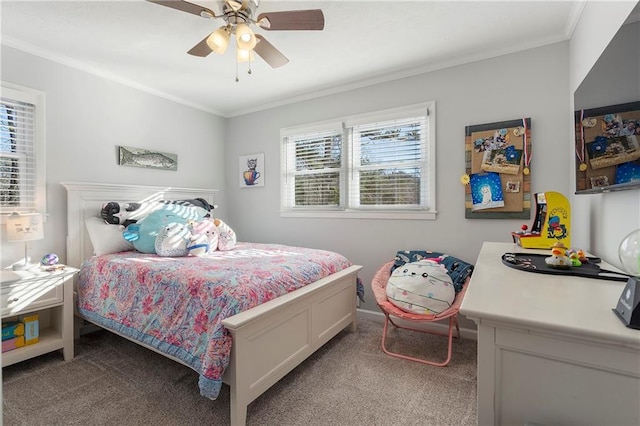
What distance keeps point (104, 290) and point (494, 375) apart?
262cm

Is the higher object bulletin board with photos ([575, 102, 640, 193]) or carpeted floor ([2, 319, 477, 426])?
bulletin board with photos ([575, 102, 640, 193])

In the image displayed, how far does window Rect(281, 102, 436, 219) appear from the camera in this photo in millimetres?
2988

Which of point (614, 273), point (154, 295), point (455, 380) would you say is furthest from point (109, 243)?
point (614, 273)

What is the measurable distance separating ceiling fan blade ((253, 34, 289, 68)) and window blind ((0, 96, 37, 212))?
2076 mm

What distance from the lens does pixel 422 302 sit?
89.4 inches

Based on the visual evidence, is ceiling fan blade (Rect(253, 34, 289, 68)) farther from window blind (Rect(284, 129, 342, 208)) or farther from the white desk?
the white desk

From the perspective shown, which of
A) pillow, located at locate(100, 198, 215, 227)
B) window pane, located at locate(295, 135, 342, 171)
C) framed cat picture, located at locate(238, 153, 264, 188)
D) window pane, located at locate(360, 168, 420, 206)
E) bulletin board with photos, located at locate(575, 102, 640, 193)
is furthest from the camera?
framed cat picture, located at locate(238, 153, 264, 188)

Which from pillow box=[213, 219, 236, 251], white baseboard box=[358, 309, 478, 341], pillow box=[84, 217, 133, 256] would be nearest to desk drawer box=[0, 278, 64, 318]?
pillow box=[84, 217, 133, 256]

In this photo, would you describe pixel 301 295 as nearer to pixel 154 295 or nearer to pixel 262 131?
pixel 154 295

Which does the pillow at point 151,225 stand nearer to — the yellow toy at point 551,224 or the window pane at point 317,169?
the window pane at point 317,169

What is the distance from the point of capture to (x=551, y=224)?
6.06 feet

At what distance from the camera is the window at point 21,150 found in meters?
2.44

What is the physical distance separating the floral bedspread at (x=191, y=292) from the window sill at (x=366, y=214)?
2.38ft

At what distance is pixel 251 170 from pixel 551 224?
3.29m
